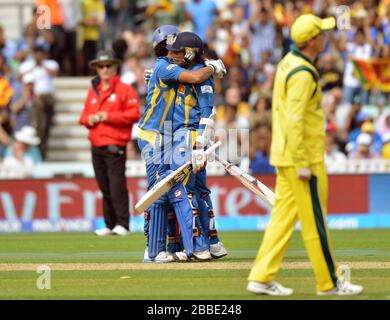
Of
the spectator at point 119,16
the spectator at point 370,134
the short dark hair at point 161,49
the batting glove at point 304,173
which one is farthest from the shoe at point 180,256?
the spectator at point 119,16

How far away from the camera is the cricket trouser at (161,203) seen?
1278 cm

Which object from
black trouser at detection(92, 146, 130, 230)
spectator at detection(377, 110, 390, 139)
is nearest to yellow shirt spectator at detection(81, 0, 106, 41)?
spectator at detection(377, 110, 390, 139)

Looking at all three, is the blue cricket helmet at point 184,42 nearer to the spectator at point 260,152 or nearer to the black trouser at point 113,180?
the black trouser at point 113,180

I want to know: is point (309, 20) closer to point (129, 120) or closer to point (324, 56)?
point (129, 120)

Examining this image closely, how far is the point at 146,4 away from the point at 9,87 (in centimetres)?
398

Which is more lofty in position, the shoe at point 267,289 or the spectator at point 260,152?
the shoe at point 267,289

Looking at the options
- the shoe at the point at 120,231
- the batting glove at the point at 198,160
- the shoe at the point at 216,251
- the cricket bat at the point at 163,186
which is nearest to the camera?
the batting glove at the point at 198,160

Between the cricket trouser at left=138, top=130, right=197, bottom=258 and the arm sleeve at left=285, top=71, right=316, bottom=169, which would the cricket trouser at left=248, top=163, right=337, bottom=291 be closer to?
the arm sleeve at left=285, top=71, right=316, bottom=169

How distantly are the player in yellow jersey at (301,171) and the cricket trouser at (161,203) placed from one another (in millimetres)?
2859

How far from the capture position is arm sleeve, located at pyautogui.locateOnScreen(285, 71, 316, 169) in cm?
966

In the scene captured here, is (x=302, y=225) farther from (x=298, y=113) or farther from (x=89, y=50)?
(x=89, y=50)

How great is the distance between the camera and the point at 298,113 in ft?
31.7

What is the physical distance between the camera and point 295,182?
386 inches

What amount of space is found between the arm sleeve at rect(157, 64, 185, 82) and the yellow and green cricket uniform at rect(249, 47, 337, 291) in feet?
9.74
